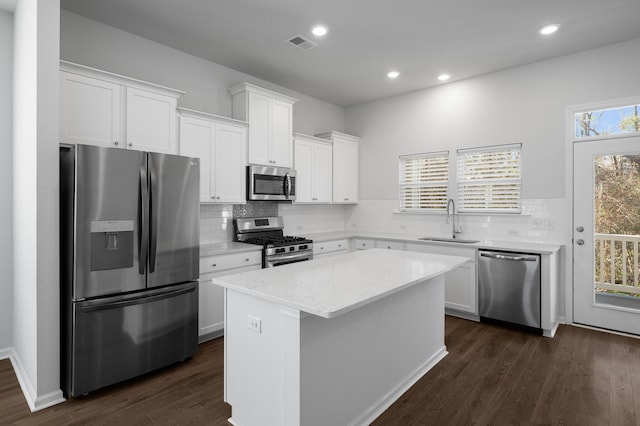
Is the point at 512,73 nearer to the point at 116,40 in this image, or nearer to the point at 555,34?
the point at 555,34

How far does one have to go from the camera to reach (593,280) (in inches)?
157

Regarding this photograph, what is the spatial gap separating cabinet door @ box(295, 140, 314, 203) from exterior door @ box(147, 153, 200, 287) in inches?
81.5

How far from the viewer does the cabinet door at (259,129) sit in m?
4.36

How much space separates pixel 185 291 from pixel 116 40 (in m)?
2.61

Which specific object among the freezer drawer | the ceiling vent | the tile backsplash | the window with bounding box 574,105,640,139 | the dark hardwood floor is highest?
the ceiling vent

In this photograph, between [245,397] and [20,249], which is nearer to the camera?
[245,397]

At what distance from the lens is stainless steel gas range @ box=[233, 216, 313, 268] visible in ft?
13.5

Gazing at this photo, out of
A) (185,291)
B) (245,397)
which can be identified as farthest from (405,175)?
(245,397)

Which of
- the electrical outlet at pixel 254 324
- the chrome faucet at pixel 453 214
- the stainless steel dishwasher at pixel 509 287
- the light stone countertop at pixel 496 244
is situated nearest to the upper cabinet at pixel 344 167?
the light stone countertop at pixel 496 244

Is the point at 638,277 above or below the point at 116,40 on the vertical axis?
below

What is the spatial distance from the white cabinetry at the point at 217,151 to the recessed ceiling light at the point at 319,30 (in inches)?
52.3

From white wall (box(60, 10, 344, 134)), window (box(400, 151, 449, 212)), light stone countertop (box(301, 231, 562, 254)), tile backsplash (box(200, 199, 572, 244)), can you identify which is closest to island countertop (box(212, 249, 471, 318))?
light stone countertop (box(301, 231, 562, 254))

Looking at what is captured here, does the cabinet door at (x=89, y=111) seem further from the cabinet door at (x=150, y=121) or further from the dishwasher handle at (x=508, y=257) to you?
the dishwasher handle at (x=508, y=257)

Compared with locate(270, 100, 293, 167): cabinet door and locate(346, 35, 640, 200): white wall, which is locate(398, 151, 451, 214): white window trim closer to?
locate(346, 35, 640, 200): white wall
